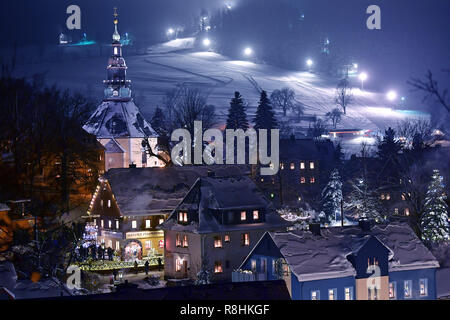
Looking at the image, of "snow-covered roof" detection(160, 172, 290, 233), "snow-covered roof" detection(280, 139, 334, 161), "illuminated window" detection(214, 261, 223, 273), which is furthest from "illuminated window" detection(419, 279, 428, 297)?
"snow-covered roof" detection(280, 139, 334, 161)

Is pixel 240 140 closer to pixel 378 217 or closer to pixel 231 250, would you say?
pixel 378 217

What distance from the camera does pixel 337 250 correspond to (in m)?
33.7

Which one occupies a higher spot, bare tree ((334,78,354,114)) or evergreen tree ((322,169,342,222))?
bare tree ((334,78,354,114))

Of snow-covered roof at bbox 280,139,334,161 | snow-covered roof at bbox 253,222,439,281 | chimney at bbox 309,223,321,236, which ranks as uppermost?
snow-covered roof at bbox 280,139,334,161

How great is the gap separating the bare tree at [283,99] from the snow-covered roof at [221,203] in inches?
3791

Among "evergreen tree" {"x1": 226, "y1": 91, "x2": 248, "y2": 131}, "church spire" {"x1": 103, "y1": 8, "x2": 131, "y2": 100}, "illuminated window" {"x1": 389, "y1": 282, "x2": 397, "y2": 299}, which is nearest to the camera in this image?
"illuminated window" {"x1": 389, "y1": 282, "x2": 397, "y2": 299}

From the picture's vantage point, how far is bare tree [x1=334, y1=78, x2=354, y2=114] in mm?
152038

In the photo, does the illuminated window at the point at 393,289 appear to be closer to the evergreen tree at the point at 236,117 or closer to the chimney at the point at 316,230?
the chimney at the point at 316,230

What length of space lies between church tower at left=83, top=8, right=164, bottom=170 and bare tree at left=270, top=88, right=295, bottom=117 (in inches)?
2355

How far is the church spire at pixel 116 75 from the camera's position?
81.7 m

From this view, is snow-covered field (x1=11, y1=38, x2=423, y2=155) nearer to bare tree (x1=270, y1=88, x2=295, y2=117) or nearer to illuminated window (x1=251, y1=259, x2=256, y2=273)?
bare tree (x1=270, y1=88, x2=295, y2=117)

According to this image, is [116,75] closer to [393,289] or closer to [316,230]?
[316,230]

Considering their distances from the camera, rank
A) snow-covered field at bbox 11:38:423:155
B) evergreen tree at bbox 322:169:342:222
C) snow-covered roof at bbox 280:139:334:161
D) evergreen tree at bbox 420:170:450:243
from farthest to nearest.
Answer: snow-covered field at bbox 11:38:423:155 → snow-covered roof at bbox 280:139:334:161 → evergreen tree at bbox 322:169:342:222 → evergreen tree at bbox 420:170:450:243

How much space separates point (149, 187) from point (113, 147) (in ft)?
96.2
